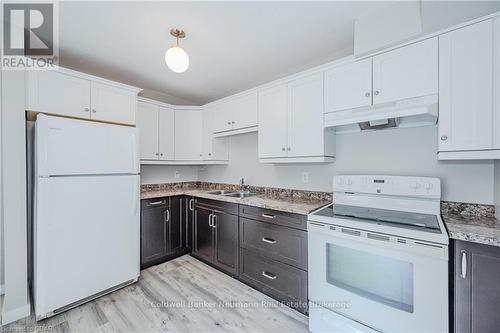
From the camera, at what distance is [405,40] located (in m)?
1.58

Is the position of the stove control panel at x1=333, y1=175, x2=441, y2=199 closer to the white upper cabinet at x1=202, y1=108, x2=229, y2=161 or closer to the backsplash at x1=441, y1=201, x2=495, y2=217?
the backsplash at x1=441, y1=201, x2=495, y2=217

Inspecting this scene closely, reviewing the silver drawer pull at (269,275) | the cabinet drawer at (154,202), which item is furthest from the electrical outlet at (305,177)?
the cabinet drawer at (154,202)

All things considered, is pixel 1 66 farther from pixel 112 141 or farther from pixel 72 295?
pixel 72 295

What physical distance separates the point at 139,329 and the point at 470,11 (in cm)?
332

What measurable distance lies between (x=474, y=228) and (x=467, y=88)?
0.87 meters

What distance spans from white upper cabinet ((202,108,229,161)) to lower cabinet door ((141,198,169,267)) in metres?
0.90

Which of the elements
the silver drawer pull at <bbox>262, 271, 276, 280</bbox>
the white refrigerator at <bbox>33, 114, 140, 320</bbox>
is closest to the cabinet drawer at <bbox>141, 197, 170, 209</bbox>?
the white refrigerator at <bbox>33, 114, 140, 320</bbox>

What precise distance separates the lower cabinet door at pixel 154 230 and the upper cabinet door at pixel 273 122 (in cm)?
147

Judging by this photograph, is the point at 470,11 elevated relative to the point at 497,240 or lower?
elevated

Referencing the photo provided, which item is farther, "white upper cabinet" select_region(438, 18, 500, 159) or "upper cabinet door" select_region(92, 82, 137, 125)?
"upper cabinet door" select_region(92, 82, 137, 125)

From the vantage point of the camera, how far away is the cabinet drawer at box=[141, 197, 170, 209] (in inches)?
105

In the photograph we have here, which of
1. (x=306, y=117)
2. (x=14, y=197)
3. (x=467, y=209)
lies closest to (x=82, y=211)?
(x=14, y=197)

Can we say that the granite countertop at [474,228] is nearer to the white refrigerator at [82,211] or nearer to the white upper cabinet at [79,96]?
the white refrigerator at [82,211]

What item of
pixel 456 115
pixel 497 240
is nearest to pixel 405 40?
pixel 456 115
